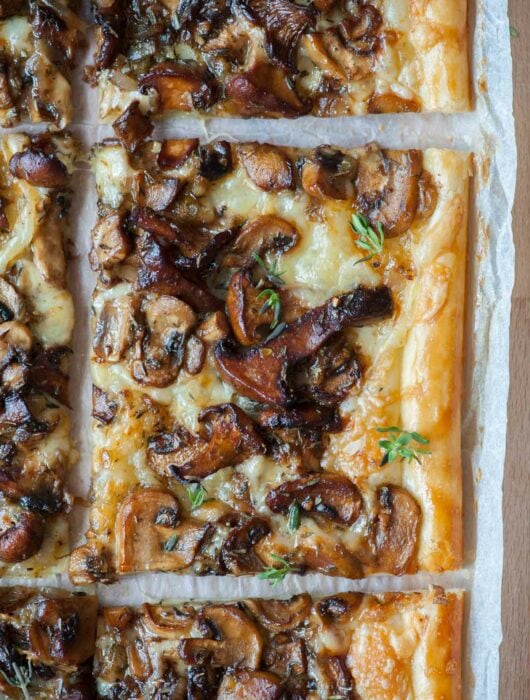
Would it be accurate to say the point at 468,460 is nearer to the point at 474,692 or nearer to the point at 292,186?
the point at 474,692

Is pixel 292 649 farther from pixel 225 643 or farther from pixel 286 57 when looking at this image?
pixel 286 57

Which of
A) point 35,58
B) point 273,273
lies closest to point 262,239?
point 273,273

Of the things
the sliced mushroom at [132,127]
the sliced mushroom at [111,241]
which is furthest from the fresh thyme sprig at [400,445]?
the sliced mushroom at [132,127]

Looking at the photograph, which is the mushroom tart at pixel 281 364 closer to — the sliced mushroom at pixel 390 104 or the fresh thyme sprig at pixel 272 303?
the fresh thyme sprig at pixel 272 303

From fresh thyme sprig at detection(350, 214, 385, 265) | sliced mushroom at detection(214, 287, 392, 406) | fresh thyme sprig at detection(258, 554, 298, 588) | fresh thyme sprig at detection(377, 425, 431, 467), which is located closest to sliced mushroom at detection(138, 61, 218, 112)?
fresh thyme sprig at detection(350, 214, 385, 265)

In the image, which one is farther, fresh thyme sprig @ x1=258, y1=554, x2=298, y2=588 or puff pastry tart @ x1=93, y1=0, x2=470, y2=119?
puff pastry tart @ x1=93, y1=0, x2=470, y2=119

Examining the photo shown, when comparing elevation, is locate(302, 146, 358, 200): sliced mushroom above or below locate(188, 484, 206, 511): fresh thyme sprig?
above

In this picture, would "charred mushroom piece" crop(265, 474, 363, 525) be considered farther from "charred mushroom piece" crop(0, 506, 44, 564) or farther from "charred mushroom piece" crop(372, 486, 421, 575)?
"charred mushroom piece" crop(0, 506, 44, 564)
